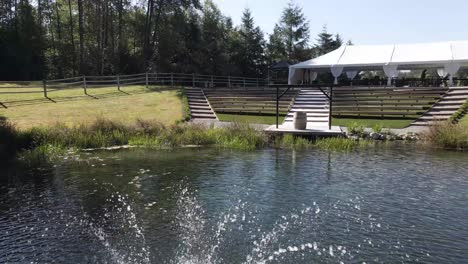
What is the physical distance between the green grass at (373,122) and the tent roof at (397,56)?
12.3 metres

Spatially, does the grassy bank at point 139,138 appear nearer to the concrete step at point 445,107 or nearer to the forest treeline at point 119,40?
the concrete step at point 445,107

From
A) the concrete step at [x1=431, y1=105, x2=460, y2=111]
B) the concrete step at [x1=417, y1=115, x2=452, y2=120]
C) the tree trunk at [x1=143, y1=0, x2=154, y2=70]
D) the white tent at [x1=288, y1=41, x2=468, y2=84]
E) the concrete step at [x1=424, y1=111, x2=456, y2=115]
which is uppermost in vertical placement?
the tree trunk at [x1=143, y1=0, x2=154, y2=70]

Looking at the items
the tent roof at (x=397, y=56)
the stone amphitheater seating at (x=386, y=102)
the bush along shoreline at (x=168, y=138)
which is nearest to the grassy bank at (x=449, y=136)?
the bush along shoreline at (x=168, y=138)

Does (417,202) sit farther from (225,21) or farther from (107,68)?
(225,21)

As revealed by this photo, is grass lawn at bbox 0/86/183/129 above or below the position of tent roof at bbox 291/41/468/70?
below

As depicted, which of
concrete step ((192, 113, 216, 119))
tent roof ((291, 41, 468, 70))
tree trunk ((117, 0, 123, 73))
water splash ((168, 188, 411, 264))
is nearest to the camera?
water splash ((168, 188, 411, 264))

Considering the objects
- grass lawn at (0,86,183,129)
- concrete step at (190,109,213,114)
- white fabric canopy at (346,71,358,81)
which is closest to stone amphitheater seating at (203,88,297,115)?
concrete step at (190,109,213,114)

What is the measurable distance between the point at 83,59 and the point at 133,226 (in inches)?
1524

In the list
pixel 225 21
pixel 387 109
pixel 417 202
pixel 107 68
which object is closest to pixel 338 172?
pixel 417 202

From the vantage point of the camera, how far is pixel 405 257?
704 centimetres

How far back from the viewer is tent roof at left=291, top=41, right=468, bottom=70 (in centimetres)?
3322

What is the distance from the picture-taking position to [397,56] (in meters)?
35.4

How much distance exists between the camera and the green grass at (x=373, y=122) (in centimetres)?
2220

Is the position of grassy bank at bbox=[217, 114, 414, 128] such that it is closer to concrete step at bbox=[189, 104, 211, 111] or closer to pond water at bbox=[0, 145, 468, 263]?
concrete step at bbox=[189, 104, 211, 111]
